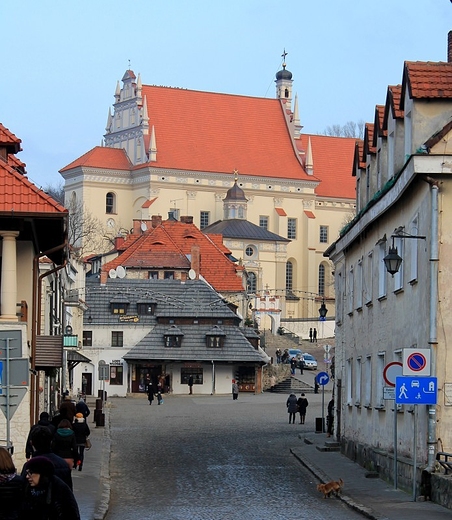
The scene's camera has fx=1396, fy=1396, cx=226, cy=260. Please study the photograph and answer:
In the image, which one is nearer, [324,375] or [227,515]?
[227,515]

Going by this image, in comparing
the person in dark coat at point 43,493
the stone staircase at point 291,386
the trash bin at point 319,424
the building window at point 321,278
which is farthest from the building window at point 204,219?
the person in dark coat at point 43,493

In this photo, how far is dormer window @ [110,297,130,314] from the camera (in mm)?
81875

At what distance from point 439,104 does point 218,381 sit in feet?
185

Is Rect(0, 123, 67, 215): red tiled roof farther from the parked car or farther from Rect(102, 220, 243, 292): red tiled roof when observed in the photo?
Rect(102, 220, 243, 292): red tiled roof

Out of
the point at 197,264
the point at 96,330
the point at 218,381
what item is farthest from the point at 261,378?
the point at 197,264

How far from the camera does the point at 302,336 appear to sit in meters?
123

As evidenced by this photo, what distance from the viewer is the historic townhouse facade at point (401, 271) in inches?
873

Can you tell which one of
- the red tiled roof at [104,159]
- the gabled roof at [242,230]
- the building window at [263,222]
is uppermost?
the red tiled roof at [104,159]

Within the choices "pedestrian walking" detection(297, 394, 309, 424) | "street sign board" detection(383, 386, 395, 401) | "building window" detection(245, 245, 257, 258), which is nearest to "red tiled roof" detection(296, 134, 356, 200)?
"building window" detection(245, 245, 257, 258)

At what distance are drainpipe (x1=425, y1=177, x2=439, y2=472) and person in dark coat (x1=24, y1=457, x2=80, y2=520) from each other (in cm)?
1155

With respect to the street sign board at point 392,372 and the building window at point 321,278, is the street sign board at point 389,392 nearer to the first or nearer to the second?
the street sign board at point 392,372

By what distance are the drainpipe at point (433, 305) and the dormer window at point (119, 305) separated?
198 ft

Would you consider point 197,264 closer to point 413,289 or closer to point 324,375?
point 324,375

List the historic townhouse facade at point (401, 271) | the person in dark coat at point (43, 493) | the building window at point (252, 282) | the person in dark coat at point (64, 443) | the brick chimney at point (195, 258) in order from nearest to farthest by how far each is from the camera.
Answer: the person in dark coat at point (43, 493) < the person in dark coat at point (64, 443) < the historic townhouse facade at point (401, 271) < the brick chimney at point (195, 258) < the building window at point (252, 282)
